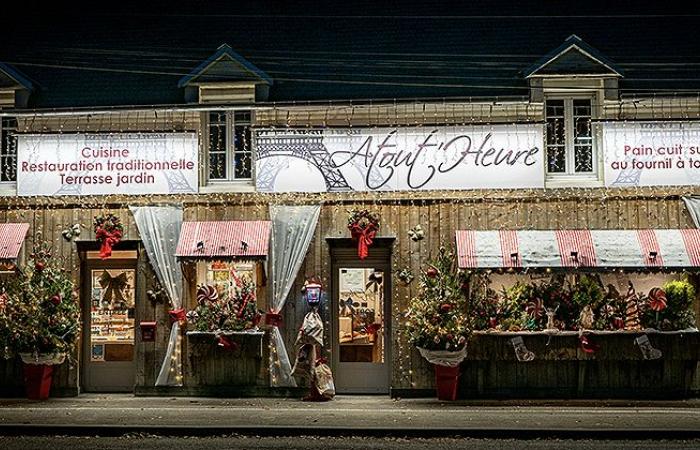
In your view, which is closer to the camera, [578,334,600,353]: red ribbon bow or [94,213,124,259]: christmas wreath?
[578,334,600,353]: red ribbon bow

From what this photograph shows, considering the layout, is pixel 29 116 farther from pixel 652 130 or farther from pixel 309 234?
pixel 652 130

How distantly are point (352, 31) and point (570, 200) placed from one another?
5.42 m

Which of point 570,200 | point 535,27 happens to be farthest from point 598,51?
point 570,200

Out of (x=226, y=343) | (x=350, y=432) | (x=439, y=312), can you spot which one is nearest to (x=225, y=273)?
(x=226, y=343)

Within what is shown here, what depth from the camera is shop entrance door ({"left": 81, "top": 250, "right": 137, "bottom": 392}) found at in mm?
17984

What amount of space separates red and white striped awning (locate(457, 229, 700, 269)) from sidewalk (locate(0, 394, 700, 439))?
229 centimetres

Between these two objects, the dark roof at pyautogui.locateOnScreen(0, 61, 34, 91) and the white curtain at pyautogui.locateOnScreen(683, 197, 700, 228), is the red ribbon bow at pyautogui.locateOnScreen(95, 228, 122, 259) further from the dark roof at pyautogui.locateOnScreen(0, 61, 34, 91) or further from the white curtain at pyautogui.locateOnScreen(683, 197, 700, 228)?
the white curtain at pyautogui.locateOnScreen(683, 197, 700, 228)

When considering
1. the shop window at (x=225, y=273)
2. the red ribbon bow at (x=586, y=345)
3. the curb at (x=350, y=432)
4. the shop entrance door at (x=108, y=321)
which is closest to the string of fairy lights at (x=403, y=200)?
the shop entrance door at (x=108, y=321)

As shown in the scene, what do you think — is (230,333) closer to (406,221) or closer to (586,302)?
(406,221)

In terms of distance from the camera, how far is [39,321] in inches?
666

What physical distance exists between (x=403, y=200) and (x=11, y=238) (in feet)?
22.4

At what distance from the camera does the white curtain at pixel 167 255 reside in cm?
1734

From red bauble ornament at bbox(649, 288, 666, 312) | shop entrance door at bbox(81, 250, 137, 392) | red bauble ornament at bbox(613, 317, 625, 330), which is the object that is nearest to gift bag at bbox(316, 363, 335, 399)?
shop entrance door at bbox(81, 250, 137, 392)

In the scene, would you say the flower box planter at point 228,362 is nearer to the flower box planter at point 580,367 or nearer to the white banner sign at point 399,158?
the white banner sign at point 399,158
